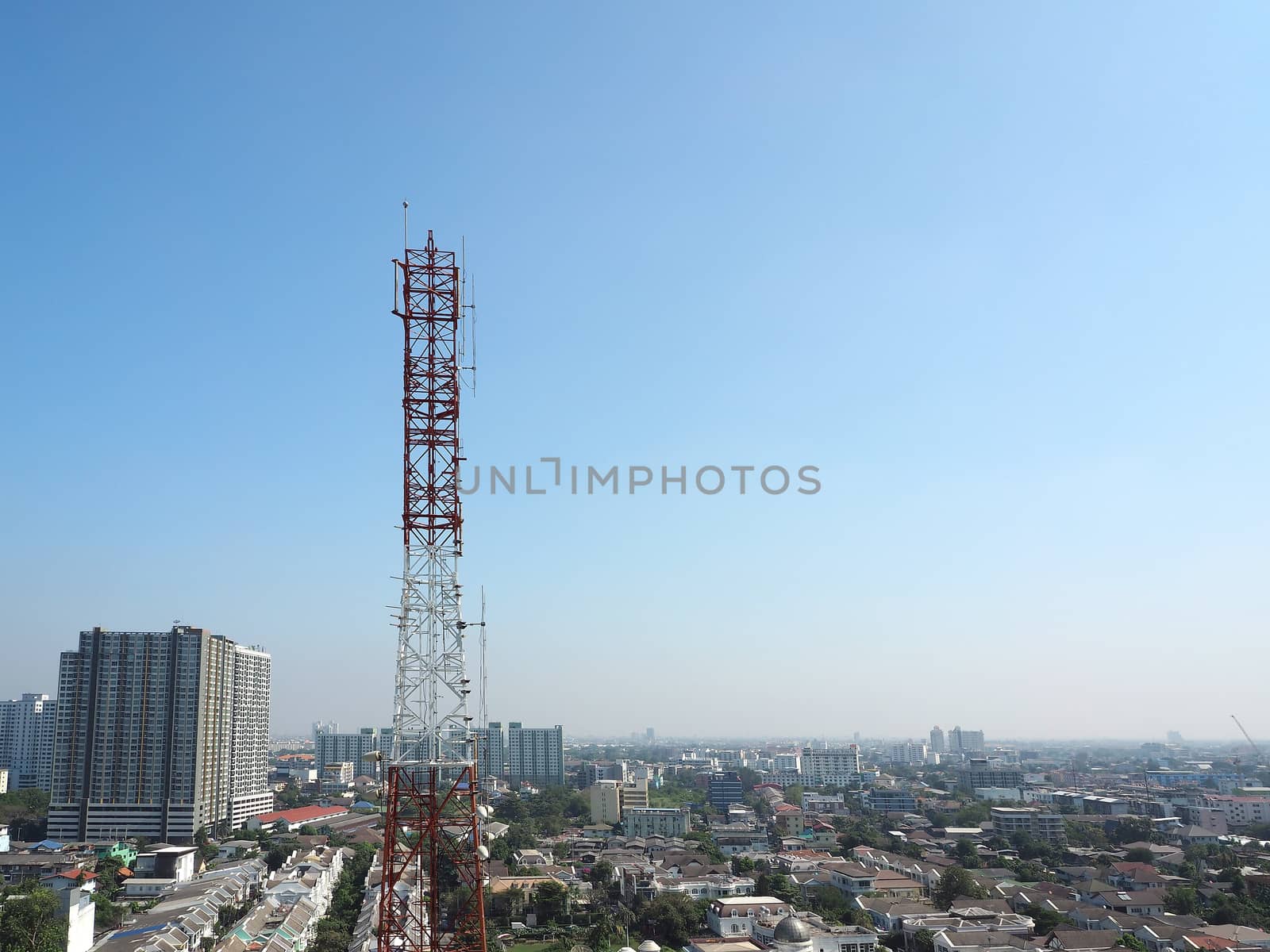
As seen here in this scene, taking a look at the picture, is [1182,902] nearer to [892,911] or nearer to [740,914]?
[892,911]

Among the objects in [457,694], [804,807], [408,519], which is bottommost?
[804,807]

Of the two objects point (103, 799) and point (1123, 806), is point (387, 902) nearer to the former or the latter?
point (103, 799)

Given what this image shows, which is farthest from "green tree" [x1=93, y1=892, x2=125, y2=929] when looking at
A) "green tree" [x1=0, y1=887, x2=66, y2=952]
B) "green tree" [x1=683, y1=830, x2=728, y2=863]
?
"green tree" [x1=683, y1=830, x2=728, y2=863]

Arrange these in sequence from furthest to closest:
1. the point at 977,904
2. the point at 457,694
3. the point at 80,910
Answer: the point at 977,904
the point at 80,910
the point at 457,694

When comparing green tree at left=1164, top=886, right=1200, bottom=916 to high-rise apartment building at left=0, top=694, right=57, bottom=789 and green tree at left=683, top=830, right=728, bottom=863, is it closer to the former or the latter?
green tree at left=683, top=830, right=728, bottom=863

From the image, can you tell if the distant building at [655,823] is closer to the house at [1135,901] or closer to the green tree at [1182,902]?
the house at [1135,901]

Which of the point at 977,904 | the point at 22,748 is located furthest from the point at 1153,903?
the point at 22,748

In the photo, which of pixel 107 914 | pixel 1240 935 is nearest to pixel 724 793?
pixel 1240 935
